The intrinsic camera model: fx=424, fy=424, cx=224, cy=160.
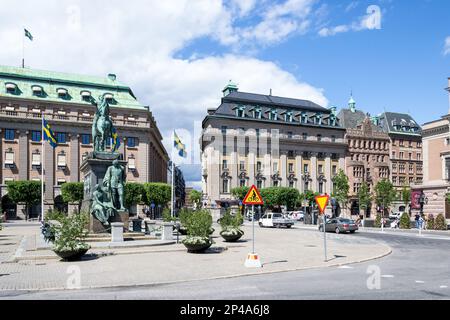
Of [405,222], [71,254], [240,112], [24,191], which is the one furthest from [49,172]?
[71,254]

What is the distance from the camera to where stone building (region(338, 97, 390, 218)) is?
95062 millimetres

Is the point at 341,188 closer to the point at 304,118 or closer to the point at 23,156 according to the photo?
the point at 304,118

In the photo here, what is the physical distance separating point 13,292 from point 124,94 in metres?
75.0

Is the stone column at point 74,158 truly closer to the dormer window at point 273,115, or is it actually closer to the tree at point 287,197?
the tree at point 287,197

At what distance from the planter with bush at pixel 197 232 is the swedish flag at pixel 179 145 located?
3261 centimetres

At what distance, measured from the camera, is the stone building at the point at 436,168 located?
5941cm

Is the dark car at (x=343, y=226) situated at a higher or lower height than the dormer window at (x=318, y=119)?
lower

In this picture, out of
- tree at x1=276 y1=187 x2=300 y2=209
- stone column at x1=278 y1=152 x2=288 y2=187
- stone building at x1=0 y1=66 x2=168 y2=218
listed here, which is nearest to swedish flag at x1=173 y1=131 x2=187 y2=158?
stone building at x1=0 y1=66 x2=168 y2=218

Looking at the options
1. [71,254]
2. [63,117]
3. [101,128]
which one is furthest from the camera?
[63,117]

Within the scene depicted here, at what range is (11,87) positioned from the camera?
7269cm

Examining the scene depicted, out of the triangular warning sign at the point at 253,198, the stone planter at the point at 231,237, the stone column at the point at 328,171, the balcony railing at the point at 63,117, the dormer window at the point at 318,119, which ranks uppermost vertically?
the dormer window at the point at 318,119

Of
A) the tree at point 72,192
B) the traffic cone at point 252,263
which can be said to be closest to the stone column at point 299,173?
the tree at point 72,192

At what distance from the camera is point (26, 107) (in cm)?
7288

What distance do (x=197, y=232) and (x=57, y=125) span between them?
200 feet
